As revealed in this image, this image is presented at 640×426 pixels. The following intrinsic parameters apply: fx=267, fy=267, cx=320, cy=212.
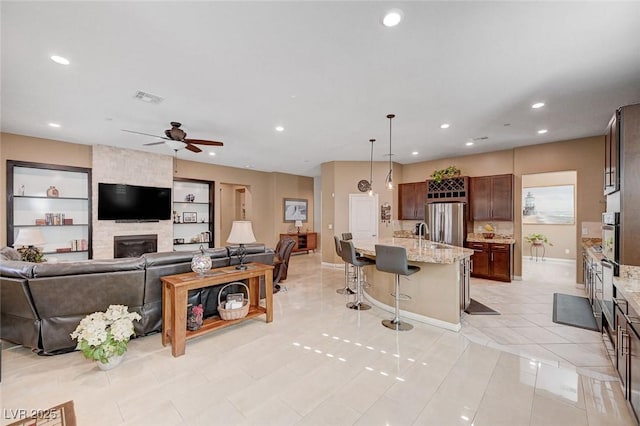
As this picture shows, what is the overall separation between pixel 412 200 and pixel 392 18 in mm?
5740

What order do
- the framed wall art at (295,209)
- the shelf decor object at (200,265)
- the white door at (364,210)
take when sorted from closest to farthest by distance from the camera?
1. the shelf decor object at (200,265)
2. the white door at (364,210)
3. the framed wall art at (295,209)

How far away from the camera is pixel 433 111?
12.8ft

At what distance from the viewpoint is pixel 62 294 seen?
105 inches

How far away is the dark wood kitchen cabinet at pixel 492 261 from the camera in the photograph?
566 cm

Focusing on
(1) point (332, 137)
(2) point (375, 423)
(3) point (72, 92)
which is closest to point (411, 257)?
(2) point (375, 423)

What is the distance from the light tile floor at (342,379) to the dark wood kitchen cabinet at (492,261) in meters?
2.34

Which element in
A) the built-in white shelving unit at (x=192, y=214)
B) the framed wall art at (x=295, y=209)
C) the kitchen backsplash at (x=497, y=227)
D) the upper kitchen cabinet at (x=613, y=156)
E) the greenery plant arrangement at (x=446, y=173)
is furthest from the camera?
the framed wall art at (x=295, y=209)

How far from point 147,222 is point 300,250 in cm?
480

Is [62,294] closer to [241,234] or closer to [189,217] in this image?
[241,234]

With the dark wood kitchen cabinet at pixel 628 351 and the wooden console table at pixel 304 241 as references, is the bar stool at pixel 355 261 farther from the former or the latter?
the wooden console table at pixel 304 241

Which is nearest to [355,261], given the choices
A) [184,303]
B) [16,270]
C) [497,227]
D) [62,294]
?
[184,303]

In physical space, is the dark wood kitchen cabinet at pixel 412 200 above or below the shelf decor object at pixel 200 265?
above

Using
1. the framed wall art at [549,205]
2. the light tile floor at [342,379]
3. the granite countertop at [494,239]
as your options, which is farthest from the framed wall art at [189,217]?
the framed wall art at [549,205]

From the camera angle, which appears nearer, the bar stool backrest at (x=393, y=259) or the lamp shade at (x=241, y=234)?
the bar stool backrest at (x=393, y=259)
